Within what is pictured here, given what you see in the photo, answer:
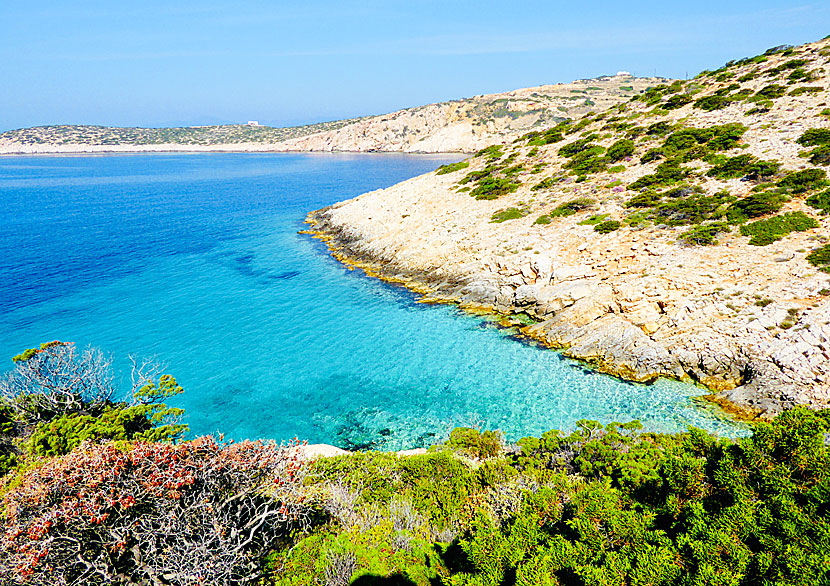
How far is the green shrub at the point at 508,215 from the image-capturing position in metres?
36.9

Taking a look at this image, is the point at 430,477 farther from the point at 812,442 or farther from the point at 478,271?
the point at 478,271

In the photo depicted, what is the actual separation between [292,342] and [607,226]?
22.8 metres

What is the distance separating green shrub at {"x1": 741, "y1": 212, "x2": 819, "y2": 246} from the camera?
79.5ft

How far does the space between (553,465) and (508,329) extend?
541 inches

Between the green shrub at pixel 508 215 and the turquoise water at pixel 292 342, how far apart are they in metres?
11.4

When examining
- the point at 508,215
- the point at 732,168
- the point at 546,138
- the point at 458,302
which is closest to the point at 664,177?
the point at 732,168

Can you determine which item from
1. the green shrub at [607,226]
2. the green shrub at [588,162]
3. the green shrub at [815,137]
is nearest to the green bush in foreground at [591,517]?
the green shrub at [607,226]

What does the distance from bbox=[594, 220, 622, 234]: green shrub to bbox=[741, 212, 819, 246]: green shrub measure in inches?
281

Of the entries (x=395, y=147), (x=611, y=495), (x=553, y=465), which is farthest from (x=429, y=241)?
(x=395, y=147)

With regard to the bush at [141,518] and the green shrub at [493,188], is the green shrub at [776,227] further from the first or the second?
the bush at [141,518]

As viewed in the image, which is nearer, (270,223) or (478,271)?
(478,271)

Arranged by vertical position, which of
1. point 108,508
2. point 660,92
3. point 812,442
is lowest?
point 108,508

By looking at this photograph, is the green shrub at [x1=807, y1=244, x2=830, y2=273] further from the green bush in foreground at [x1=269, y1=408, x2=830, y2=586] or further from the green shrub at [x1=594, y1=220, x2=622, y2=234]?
the green bush in foreground at [x1=269, y1=408, x2=830, y2=586]

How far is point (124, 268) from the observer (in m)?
40.6
